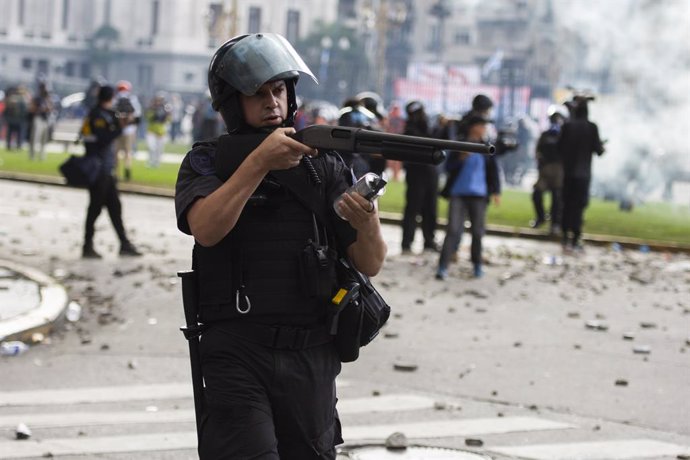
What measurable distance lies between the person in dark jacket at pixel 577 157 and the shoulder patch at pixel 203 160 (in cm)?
1156

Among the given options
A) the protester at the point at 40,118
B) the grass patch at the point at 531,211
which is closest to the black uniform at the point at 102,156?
the grass patch at the point at 531,211

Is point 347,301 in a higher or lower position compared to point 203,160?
lower

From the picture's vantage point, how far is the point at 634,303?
11.5 metres

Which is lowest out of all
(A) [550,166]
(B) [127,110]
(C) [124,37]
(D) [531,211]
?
(D) [531,211]

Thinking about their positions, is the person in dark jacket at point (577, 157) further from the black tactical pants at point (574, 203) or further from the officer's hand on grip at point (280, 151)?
the officer's hand on grip at point (280, 151)

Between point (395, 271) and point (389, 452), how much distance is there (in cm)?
680

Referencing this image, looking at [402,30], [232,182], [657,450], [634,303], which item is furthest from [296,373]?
[402,30]

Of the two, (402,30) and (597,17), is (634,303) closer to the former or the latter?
(597,17)

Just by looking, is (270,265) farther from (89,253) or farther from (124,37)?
(124,37)

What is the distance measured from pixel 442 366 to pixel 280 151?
5109 millimetres

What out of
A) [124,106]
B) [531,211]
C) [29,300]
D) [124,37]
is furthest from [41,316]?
[124,37]

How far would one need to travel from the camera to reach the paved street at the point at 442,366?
6578 mm

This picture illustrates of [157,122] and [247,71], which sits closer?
[247,71]

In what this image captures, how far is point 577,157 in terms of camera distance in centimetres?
1514
